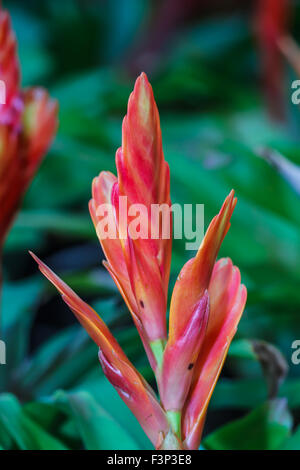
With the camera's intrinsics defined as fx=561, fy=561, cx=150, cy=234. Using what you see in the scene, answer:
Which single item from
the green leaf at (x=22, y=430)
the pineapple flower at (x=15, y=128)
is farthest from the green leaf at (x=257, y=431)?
the pineapple flower at (x=15, y=128)

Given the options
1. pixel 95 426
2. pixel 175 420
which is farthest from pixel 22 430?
pixel 175 420

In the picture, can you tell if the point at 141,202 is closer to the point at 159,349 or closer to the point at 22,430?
the point at 159,349

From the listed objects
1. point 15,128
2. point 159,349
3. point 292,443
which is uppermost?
point 15,128

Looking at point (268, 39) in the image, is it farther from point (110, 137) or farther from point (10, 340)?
point (10, 340)

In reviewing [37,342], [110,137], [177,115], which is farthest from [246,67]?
[37,342]

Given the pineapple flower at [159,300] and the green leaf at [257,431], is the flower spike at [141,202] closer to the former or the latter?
the pineapple flower at [159,300]

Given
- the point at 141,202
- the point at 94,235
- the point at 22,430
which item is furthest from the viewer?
the point at 94,235

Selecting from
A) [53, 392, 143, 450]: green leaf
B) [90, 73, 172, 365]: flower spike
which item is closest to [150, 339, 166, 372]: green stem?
[90, 73, 172, 365]: flower spike

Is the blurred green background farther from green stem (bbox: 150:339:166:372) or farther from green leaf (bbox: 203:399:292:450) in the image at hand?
green stem (bbox: 150:339:166:372)
